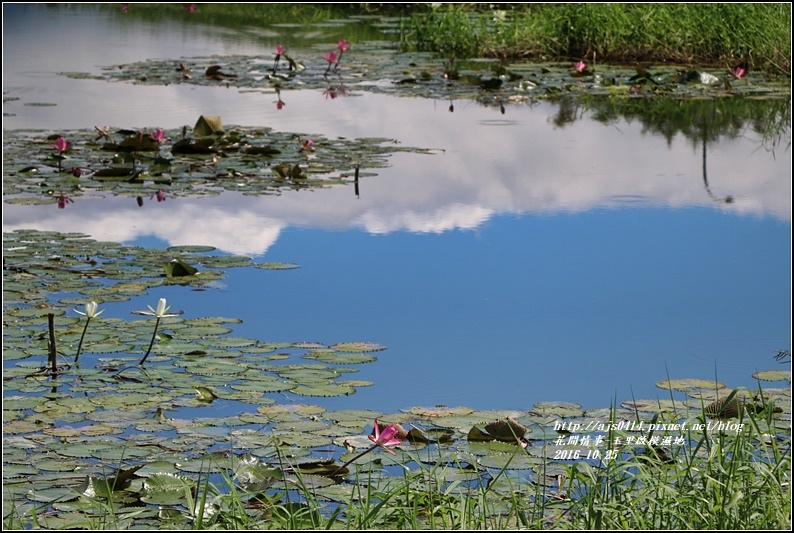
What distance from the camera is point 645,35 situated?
10422 mm

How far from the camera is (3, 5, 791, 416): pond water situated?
10.8 ft

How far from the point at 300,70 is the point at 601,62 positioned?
3.11 m

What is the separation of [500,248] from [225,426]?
85.6 inches

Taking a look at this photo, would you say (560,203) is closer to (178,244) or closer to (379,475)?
(178,244)

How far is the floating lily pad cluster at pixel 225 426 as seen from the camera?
230 centimetres

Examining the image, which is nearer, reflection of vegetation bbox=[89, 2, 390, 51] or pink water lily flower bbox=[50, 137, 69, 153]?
pink water lily flower bbox=[50, 137, 69, 153]

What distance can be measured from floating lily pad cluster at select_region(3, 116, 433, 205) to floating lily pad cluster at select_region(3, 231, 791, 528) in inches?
78.3

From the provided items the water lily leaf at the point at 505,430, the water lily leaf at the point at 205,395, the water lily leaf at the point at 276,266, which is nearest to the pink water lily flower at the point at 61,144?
the water lily leaf at the point at 276,266

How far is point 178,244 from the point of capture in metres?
4.61

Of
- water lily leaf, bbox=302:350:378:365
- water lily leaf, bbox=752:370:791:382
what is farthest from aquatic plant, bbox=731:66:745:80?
water lily leaf, bbox=302:350:378:365

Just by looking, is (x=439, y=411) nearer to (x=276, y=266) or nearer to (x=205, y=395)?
A: (x=205, y=395)

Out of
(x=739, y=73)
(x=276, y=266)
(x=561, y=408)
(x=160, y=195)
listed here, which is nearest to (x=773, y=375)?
(x=561, y=408)

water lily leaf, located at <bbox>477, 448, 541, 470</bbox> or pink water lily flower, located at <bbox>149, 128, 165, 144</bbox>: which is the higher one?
pink water lily flower, located at <bbox>149, 128, 165, 144</bbox>

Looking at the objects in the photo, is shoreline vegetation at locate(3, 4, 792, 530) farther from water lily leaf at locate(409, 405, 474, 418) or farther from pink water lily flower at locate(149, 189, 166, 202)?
pink water lily flower at locate(149, 189, 166, 202)
